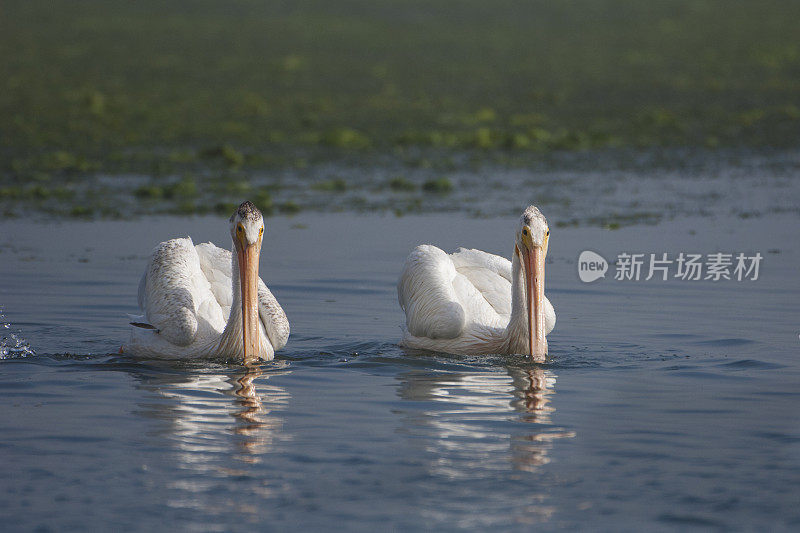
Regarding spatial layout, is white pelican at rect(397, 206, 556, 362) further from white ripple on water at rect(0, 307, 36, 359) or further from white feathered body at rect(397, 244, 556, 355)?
white ripple on water at rect(0, 307, 36, 359)

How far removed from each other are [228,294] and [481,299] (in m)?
1.57

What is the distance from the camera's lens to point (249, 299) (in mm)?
7355

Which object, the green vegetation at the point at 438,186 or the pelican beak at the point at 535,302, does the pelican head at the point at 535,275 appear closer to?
the pelican beak at the point at 535,302

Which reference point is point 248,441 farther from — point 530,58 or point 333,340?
point 530,58

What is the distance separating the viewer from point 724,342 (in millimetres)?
7867

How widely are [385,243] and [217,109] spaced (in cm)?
903

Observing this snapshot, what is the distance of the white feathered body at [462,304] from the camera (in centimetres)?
770

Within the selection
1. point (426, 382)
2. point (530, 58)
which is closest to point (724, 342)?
point (426, 382)

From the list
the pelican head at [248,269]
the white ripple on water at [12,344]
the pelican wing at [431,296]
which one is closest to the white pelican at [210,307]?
the pelican head at [248,269]

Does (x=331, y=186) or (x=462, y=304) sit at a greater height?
(x=331, y=186)

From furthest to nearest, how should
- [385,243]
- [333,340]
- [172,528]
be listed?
[385,243] → [333,340] → [172,528]

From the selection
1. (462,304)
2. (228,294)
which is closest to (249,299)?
(228,294)

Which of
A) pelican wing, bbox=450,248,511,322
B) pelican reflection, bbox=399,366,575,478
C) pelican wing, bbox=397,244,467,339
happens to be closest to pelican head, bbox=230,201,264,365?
pelican reflection, bbox=399,366,575,478

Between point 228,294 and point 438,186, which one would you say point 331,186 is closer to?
point 438,186
